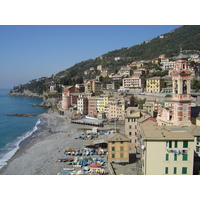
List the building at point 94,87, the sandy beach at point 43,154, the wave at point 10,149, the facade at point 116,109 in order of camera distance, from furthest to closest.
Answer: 1. the building at point 94,87
2. the facade at point 116,109
3. the wave at point 10,149
4. the sandy beach at point 43,154

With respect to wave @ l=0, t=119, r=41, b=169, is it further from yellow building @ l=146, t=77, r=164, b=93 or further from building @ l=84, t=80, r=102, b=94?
building @ l=84, t=80, r=102, b=94

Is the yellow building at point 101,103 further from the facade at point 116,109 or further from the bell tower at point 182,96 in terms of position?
the bell tower at point 182,96

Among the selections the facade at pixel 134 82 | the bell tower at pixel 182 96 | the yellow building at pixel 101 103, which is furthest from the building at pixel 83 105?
the bell tower at pixel 182 96

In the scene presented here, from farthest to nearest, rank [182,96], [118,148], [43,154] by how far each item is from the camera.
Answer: [43,154] → [118,148] → [182,96]

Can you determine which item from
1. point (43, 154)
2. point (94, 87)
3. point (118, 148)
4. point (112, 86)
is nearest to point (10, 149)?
point (43, 154)

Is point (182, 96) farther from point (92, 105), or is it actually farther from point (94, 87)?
point (94, 87)

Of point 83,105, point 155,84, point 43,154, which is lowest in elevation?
point 43,154

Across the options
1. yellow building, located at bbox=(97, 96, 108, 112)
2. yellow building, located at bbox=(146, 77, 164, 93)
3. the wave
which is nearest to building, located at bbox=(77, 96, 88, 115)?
yellow building, located at bbox=(97, 96, 108, 112)

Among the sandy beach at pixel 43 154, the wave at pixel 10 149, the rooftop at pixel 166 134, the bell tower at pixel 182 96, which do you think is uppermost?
the bell tower at pixel 182 96
